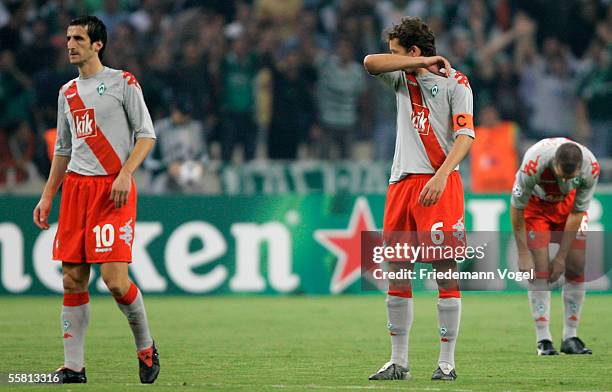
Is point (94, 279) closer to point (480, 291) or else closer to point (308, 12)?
point (480, 291)

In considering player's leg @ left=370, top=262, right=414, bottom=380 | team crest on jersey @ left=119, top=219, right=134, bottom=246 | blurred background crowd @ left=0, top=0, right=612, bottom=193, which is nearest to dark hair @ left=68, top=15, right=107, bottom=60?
team crest on jersey @ left=119, top=219, right=134, bottom=246

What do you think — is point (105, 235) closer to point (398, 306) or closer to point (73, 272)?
point (73, 272)

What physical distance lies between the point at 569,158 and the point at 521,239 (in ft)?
3.33

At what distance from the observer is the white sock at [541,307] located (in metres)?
10.5

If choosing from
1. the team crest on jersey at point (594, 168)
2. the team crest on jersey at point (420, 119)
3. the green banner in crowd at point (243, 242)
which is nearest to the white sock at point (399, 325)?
the team crest on jersey at point (420, 119)

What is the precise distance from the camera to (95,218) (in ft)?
26.5

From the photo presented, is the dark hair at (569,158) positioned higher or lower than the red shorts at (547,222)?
higher

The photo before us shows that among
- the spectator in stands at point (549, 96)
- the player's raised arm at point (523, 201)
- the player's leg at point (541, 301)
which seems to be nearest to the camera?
the player's raised arm at point (523, 201)

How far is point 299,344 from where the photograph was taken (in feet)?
36.9

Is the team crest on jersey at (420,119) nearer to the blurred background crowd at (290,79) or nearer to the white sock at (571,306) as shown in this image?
the white sock at (571,306)

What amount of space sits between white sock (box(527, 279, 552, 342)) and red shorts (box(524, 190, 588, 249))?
13.0 inches

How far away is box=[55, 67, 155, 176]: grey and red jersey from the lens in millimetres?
8188

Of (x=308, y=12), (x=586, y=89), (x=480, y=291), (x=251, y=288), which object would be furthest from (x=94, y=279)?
(x=586, y=89)

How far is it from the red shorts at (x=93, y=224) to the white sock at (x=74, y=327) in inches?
11.6
